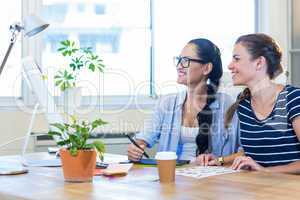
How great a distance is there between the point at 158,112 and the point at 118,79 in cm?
97

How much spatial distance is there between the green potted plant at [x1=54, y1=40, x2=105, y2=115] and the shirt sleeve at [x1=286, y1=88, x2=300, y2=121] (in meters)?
1.49

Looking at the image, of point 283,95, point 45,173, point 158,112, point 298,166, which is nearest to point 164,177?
point 45,173

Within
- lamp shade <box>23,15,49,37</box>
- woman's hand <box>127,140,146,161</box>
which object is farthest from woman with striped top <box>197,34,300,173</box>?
lamp shade <box>23,15,49,37</box>

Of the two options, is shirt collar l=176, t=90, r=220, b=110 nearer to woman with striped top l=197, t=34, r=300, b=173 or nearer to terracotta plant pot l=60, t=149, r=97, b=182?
woman with striped top l=197, t=34, r=300, b=173

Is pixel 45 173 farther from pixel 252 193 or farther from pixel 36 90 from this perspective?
pixel 252 193

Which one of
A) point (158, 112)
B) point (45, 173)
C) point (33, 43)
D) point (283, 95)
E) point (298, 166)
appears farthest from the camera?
point (33, 43)

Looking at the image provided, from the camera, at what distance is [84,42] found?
350 cm

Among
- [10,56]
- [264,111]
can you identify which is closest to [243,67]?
[264,111]

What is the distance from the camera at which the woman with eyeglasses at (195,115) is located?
2531mm

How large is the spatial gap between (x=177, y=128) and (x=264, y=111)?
1.65ft

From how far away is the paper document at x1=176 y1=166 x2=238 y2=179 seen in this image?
1820mm

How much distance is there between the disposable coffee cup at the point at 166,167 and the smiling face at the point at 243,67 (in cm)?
81

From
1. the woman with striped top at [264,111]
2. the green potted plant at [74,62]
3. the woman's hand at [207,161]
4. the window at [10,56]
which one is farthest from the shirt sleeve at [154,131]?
the window at [10,56]

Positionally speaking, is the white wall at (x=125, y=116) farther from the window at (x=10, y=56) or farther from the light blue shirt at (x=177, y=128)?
the light blue shirt at (x=177, y=128)
